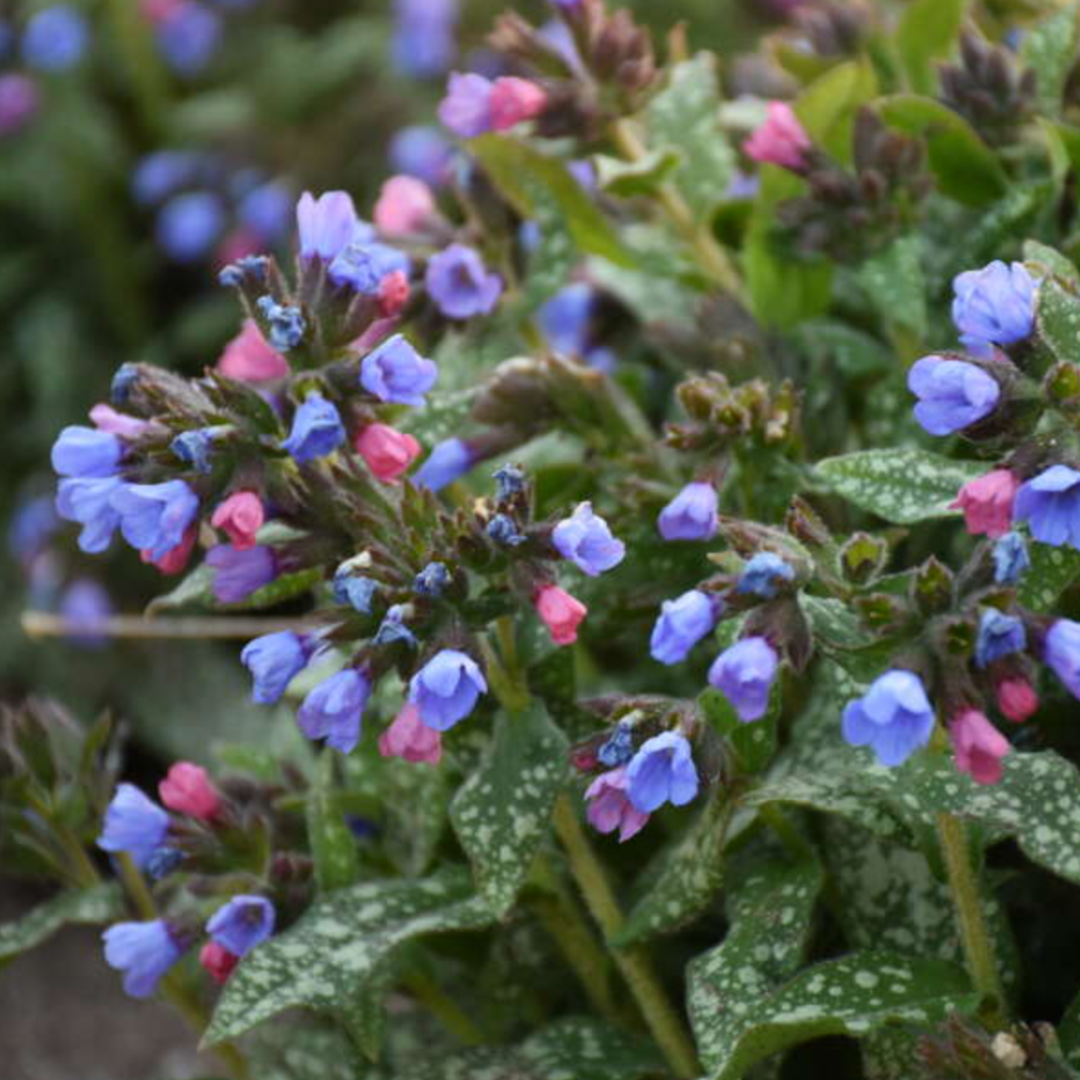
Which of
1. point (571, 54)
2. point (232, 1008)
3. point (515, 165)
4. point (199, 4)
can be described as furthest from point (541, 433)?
A: point (199, 4)

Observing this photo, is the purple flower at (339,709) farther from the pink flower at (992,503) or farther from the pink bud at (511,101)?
the pink bud at (511,101)

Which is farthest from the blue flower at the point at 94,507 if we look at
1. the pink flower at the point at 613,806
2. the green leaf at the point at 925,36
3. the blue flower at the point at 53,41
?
the blue flower at the point at 53,41

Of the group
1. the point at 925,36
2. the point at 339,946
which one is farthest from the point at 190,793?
the point at 925,36

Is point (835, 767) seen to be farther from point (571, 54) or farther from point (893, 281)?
point (571, 54)

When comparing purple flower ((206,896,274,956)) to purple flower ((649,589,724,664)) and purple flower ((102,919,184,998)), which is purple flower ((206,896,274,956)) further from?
purple flower ((649,589,724,664))

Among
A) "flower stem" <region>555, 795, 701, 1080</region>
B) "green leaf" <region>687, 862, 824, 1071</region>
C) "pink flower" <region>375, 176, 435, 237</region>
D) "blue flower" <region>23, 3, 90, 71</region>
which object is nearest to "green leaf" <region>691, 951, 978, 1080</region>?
"green leaf" <region>687, 862, 824, 1071</region>

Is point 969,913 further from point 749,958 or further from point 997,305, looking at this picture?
point 997,305

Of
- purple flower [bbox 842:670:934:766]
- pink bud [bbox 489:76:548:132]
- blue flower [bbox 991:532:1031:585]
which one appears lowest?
purple flower [bbox 842:670:934:766]
